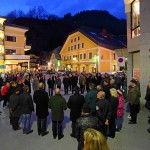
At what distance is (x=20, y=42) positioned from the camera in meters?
54.8

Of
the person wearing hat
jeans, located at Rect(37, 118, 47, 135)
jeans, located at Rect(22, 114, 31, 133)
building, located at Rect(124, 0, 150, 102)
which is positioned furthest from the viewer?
building, located at Rect(124, 0, 150, 102)

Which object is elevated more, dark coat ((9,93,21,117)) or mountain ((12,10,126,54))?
mountain ((12,10,126,54))

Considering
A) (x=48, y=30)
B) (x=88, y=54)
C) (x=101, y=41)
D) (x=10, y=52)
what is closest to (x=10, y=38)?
(x=10, y=52)

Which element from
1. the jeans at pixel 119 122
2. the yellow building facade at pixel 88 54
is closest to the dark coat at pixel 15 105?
the jeans at pixel 119 122

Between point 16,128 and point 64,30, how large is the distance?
94.5 meters

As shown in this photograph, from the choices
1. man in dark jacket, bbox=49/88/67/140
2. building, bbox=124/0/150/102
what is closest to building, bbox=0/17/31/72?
building, bbox=124/0/150/102

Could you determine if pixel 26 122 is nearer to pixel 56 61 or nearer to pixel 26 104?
pixel 26 104

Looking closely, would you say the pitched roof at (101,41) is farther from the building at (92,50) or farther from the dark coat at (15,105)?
the dark coat at (15,105)

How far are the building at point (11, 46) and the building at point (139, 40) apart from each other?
3690 centimetres

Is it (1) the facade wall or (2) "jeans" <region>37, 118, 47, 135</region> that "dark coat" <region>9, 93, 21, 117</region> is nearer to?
(2) "jeans" <region>37, 118, 47, 135</region>

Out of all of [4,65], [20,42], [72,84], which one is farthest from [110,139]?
[20,42]

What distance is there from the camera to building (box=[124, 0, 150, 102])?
45.3 ft

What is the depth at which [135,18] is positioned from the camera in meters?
16.4

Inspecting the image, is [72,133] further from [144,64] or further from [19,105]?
[144,64]
